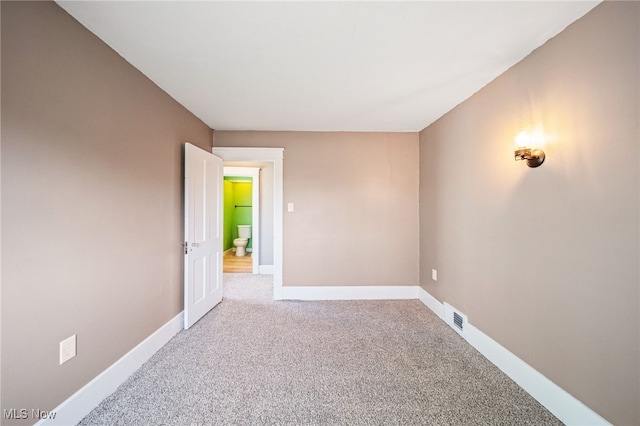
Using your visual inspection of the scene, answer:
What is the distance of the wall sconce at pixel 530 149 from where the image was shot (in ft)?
5.75

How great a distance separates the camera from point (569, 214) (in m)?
1.57

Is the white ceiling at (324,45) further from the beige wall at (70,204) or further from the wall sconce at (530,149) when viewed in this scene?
the wall sconce at (530,149)

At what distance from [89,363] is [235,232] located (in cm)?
660

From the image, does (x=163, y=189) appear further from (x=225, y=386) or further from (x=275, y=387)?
(x=275, y=387)

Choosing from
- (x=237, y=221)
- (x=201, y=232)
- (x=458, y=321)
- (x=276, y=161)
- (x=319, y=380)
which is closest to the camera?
(x=319, y=380)

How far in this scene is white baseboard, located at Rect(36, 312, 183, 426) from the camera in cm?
150

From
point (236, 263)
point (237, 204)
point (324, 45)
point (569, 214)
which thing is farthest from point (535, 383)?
point (237, 204)

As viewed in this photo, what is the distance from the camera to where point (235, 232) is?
26.8ft

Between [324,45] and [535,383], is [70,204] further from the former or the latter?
[535,383]

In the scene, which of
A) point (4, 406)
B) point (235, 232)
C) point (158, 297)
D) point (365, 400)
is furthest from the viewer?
point (235, 232)

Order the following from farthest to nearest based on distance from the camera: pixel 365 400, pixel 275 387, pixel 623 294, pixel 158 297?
pixel 158 297
pixel 275 387
pixel 365 400
pixel 623 294

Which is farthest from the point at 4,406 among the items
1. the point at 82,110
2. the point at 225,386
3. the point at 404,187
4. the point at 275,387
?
the point at 404,187

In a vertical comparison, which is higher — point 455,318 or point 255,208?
point 255,208

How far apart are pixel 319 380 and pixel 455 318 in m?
1.64
